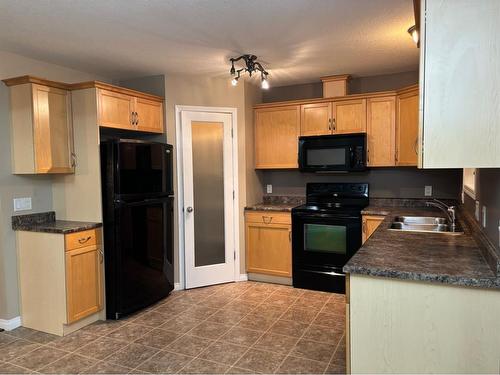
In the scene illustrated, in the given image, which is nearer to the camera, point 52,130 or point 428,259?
point 428,259

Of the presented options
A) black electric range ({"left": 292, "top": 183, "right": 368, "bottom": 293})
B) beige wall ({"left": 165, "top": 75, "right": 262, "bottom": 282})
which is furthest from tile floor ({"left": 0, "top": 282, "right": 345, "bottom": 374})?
beige wall ({"left": 165, "top": 75, "right": 262, "bottom": 282})

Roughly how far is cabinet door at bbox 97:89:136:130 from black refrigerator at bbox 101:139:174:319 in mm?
257

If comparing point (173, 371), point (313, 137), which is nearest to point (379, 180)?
point (313, 137)

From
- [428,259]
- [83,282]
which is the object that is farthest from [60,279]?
[428,259]

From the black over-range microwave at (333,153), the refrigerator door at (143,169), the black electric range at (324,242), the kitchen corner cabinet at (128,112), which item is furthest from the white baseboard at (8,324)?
the black over-range microwave at (333,153)

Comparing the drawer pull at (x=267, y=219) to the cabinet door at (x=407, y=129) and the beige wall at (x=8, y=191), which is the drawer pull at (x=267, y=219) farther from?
the beige wall at (x=8, y=191)

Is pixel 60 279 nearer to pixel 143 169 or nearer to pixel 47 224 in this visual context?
pixel 47 224

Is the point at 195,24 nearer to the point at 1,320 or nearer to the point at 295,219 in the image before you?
the point at 295,219

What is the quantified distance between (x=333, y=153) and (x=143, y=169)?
209cm

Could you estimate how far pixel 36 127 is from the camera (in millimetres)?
3018

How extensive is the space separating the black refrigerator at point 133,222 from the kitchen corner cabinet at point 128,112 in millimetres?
286

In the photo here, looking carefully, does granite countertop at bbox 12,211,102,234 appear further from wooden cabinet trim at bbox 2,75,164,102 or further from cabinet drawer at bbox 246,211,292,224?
cabinet drawer at bbox 246,211,292,224

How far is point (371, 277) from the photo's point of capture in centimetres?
170

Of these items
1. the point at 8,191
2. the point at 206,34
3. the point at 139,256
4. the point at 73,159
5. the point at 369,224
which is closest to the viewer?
the point at 206,34
